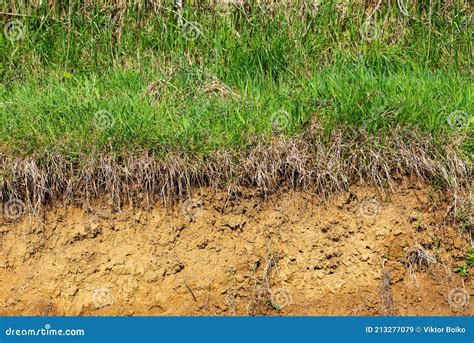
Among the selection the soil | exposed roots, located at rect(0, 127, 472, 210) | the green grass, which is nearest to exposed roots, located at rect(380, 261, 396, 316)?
the soil

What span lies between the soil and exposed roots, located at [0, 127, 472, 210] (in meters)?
0.07

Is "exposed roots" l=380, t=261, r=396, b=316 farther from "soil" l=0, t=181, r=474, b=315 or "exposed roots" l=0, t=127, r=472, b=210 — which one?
"exposed roots" l=0, t=127, r=472, b=210

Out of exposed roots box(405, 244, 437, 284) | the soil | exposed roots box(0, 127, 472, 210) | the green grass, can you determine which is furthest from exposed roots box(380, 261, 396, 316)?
the green grass

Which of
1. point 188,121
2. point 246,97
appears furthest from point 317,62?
point 188,121

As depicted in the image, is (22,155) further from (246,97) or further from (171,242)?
(246,97)

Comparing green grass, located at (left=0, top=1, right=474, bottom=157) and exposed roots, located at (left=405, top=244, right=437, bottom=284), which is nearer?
exposed roots, located at (left=405, top=244, right=437, bottom=284)

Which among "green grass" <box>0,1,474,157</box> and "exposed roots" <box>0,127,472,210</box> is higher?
"green grass" <box>0,1,474,157</box>

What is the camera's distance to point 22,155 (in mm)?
4199

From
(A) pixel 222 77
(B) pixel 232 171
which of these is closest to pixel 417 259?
(B) pixel 232 171

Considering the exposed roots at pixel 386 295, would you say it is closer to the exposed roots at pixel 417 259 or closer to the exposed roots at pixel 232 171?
the exposed roots at pixel 417 259

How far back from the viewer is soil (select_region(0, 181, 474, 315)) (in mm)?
4125

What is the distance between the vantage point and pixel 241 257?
4.16 m

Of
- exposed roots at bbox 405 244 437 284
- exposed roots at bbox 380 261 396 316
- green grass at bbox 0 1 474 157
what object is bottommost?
exposed roots at bbox 380 261 396 316

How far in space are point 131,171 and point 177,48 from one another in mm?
1262
